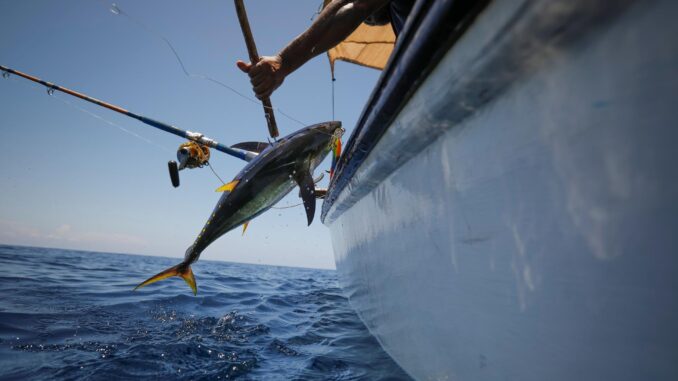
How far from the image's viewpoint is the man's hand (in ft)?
5.49

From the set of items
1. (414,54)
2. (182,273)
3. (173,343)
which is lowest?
(173,343)

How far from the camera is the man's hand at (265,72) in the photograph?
1672mm

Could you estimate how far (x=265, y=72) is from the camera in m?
1.68

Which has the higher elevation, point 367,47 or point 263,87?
point 367,47

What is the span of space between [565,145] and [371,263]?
7.07 ft

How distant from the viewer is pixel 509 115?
83cm

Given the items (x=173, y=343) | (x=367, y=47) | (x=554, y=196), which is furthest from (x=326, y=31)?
(x=367, y=47)

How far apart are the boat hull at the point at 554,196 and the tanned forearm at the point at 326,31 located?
0.76 m

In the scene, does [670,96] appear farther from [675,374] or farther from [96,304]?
[96,304]

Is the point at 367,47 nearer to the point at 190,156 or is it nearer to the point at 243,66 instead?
the point at 190,156

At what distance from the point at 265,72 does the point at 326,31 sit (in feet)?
1.46

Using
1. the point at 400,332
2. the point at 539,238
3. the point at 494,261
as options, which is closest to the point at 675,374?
the point at 539,238

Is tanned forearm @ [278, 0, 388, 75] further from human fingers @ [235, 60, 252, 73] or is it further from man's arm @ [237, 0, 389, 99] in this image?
human fingers @ [235, 60, 252, 73]

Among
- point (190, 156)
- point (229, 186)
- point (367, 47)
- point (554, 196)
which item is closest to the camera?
point (554, 196)
